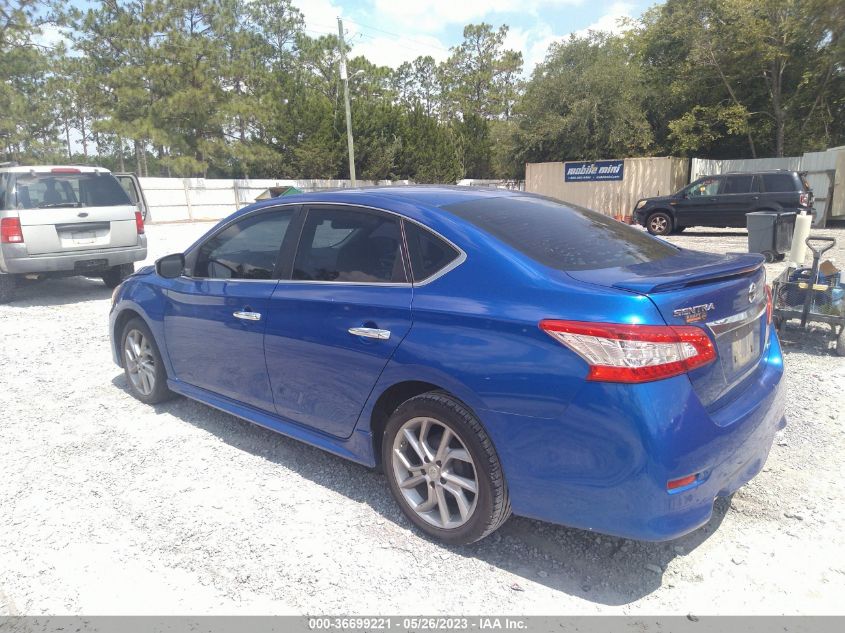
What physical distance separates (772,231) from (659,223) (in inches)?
381

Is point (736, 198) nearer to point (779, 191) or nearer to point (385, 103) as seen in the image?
point (779, 191)

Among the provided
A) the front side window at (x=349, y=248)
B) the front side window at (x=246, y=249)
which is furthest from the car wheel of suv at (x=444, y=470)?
the front side window at (x=246, y=249)

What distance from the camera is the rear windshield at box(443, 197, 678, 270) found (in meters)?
2.78

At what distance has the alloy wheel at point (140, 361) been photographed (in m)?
4.62

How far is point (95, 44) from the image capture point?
32.6 meters

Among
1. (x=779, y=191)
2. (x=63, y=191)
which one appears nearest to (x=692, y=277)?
(x=63, y=191)

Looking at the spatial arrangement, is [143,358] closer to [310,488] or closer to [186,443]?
[186,443]

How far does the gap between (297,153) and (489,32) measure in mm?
40297

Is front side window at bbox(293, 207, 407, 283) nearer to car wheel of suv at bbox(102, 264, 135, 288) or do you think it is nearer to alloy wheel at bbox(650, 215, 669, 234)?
car wheel of suv at bbox(102, 264, 135, 288)

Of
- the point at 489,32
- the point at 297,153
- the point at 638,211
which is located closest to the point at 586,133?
the point at 638,211

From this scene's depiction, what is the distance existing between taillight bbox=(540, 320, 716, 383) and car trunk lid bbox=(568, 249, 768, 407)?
7 cm

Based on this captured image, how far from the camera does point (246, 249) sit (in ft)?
12.8

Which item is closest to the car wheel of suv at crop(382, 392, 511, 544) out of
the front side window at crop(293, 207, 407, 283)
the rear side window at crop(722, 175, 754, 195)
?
the front side window at crop(293, 207, 407, 283)

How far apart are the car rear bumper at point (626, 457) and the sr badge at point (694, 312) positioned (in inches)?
9.5
